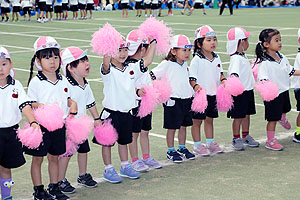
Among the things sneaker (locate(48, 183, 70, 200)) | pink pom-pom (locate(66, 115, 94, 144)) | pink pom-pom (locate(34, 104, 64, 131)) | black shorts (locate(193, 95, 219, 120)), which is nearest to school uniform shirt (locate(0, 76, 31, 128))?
pink pom-pom (locate(34, 104, 64, 131))

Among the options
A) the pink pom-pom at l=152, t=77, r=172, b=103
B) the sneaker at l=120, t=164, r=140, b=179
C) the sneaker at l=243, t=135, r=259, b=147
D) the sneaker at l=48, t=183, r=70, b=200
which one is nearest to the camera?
the sneaker at l=48, t=183, r=70, b=200

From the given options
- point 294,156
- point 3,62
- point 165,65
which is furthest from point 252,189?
point 3,62

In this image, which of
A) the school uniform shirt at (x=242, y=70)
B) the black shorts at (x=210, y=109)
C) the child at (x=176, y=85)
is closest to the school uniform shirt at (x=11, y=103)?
the child at (x=176, y=85)

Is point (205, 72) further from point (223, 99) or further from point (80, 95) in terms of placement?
point (80, 95)

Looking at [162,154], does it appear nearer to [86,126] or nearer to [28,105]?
[86,126]

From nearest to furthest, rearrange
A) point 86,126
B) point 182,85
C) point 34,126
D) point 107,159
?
1. point 34,126
2. point 86,126
3. point 107,159
4. point 182,85

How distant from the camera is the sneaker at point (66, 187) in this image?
543cm

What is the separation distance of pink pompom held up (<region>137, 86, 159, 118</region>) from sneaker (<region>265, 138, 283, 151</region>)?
5.60 ft

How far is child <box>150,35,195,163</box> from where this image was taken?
6391 mm

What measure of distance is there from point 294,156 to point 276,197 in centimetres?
149

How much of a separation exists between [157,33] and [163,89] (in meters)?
0.63

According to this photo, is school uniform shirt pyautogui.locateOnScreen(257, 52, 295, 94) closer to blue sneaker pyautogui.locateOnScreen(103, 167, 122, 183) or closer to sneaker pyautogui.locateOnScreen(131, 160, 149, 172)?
sneaker pyautogui.locateOnScreen(131, 160, 149, 172)

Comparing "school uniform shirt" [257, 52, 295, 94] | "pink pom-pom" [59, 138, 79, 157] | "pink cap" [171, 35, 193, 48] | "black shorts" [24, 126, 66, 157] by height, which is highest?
"pink cap" [171, 35, 193, 48]

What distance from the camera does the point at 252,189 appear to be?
5.36 m
